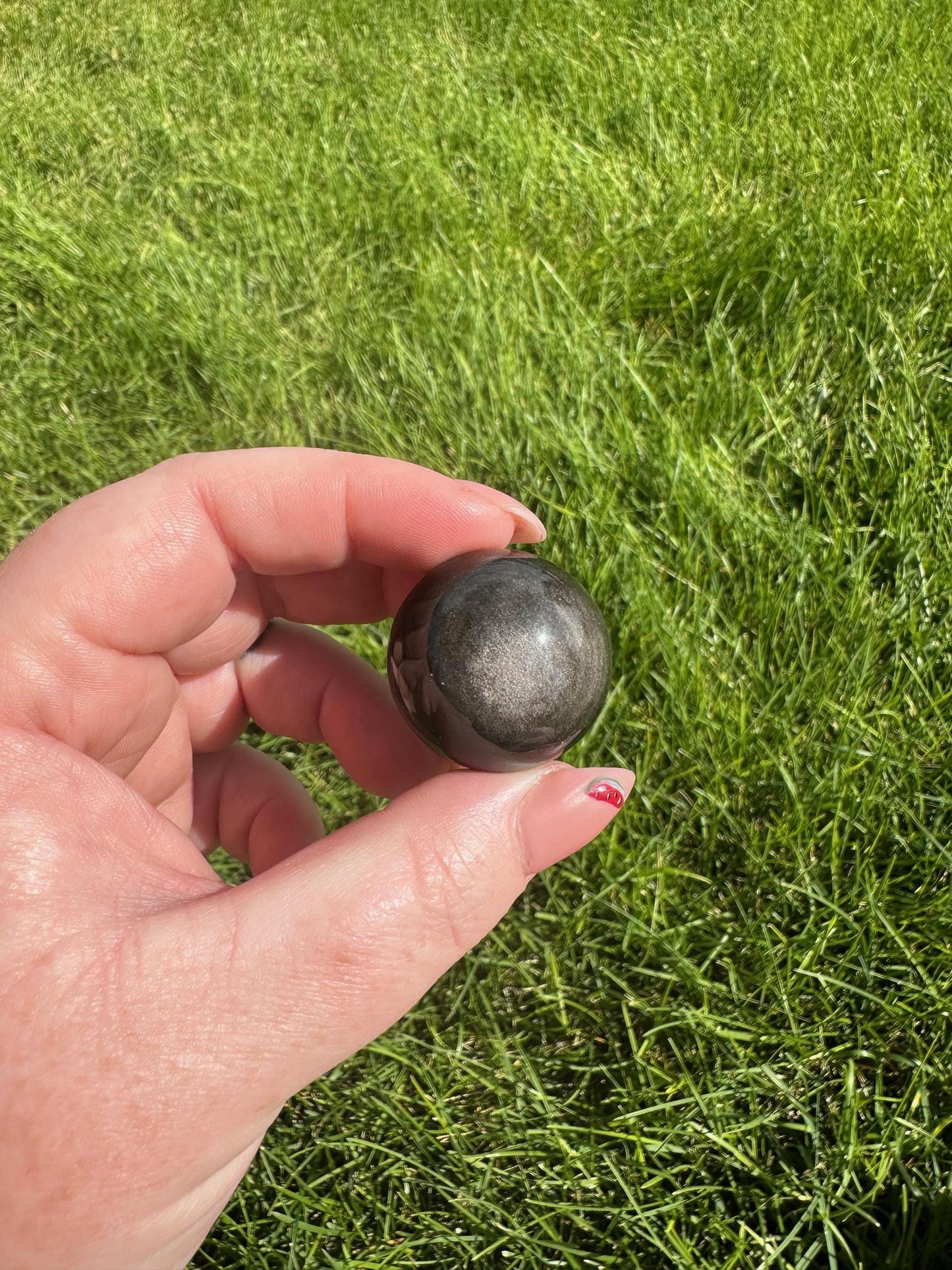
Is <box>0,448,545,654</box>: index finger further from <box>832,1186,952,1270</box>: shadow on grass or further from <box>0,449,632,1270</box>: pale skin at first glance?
<box>832,1186,952,1270</box>: shadow on grass

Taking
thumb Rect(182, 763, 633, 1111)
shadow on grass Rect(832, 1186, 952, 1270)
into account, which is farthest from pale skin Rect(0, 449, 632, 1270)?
shadow on grass Rect(832, 1186, 952, 1270)

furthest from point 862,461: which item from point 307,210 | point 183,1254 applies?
point 183,1254

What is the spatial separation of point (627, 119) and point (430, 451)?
1636 mm

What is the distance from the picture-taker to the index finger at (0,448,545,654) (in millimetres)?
1672

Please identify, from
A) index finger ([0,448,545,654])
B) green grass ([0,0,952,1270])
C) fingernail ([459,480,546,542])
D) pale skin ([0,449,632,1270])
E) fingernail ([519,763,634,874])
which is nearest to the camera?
pale skin ([0,449,632,1270])

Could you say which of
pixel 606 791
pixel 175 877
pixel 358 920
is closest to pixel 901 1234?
pixel 606 791

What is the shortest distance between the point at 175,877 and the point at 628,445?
160 centimetres

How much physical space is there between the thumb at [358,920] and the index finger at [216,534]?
0.56 metres

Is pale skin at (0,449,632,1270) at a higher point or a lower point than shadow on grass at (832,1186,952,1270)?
higher

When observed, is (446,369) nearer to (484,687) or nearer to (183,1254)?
(484,687)

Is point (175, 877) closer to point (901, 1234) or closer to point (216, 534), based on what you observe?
point (216, 534)

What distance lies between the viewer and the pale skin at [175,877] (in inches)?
51.1

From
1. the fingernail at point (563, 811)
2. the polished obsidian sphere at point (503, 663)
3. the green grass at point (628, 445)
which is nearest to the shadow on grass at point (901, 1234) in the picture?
the green grass at point (628, 445)

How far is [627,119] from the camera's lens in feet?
11.6
